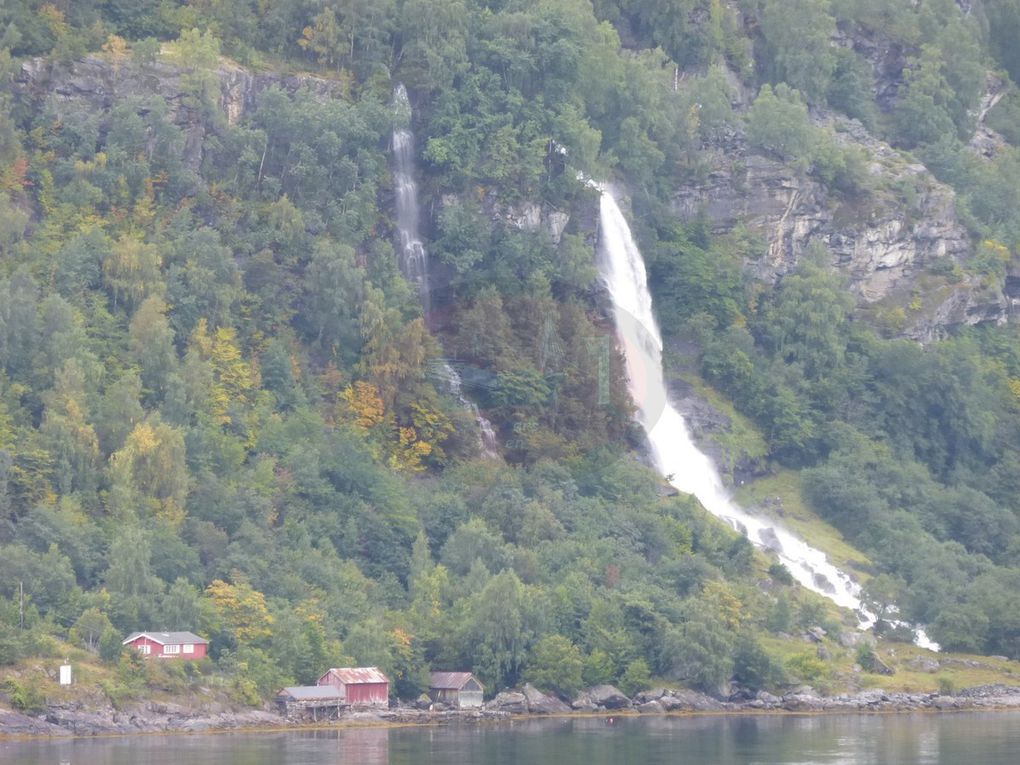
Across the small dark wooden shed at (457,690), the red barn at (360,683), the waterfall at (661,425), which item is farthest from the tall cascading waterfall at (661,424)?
the red barn at (360,683)

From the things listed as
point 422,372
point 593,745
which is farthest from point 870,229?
point 593,745

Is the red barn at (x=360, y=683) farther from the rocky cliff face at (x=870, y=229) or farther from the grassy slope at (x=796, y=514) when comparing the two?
the rocky cliff face at (x=870, y=229)

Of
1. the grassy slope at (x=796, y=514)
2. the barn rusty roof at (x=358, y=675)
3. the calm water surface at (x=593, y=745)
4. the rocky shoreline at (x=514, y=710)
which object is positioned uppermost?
the grassy slope at (x=796, y=514)

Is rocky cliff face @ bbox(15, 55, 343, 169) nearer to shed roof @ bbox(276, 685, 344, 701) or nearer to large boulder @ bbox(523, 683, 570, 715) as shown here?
shed roof @ bbox(276, 685, 344, 701)

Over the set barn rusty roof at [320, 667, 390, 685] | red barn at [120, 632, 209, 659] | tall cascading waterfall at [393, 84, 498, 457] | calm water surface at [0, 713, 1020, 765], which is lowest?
calm water surface at [0, 713, 1020, 765]

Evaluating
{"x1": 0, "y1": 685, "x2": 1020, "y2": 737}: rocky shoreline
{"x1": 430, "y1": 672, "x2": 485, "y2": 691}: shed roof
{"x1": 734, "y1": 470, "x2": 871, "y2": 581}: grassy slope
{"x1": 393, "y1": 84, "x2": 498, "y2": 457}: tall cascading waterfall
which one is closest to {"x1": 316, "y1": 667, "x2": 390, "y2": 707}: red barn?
{"x1": 0, "y1": 685, "x2": 1020, "y2": 737}: rocky shoreline

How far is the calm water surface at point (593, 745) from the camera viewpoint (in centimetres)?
7481

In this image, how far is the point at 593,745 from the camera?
80.8 metres

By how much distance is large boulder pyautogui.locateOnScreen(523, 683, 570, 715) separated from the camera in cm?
9275

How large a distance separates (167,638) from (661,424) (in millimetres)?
38462

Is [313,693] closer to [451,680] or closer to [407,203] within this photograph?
[451,680]

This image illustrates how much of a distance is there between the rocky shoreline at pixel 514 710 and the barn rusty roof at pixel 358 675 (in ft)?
3.76

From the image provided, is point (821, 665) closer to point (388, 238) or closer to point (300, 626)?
point (300, 626)

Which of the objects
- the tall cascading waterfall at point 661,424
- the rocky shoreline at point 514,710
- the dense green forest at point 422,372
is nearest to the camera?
the rocky shoreline at point 514,710
